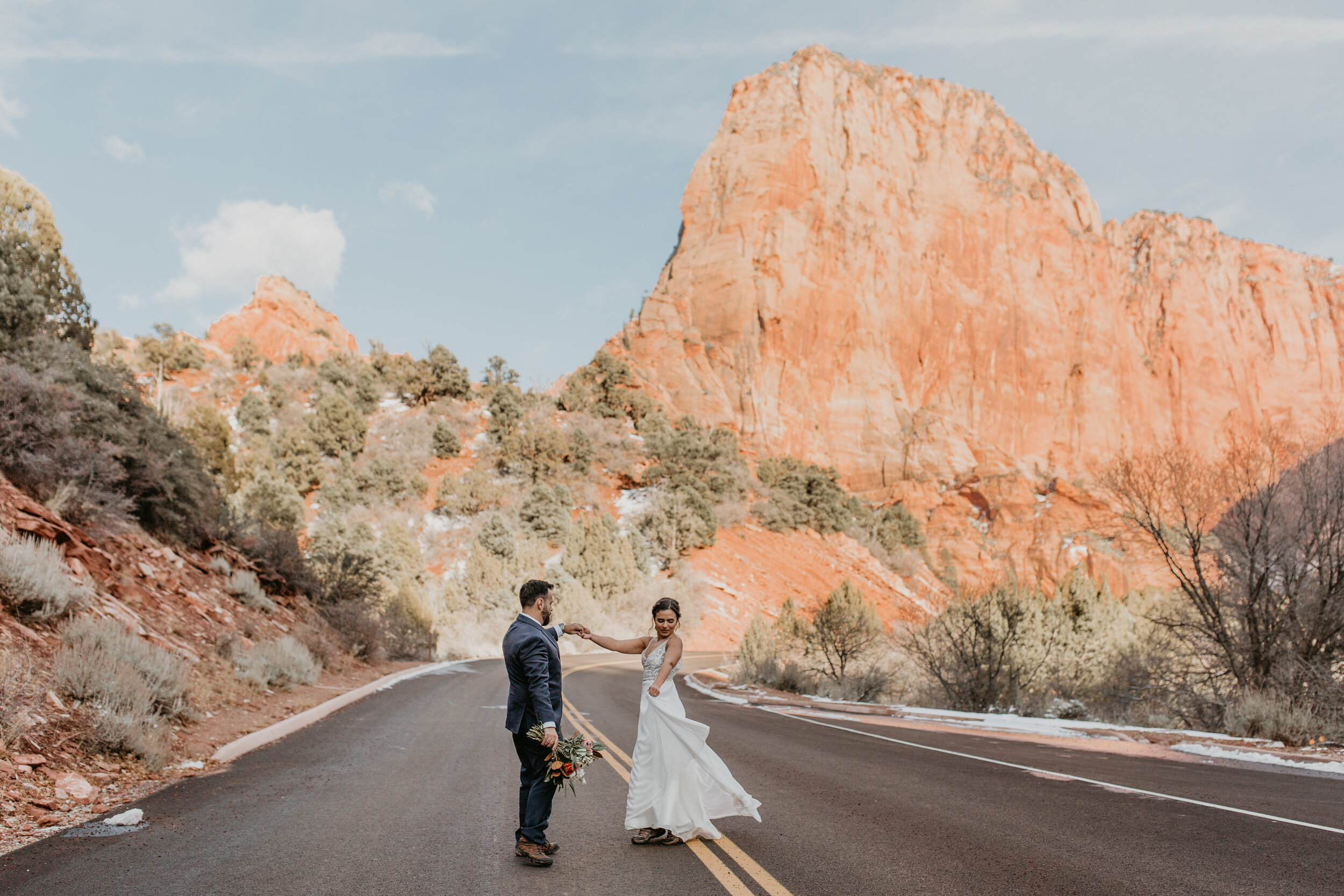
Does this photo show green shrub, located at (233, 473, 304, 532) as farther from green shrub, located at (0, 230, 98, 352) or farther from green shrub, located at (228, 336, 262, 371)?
green shrub, located at (228, 336, 262, 371)

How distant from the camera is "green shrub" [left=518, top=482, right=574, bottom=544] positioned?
4877 cm

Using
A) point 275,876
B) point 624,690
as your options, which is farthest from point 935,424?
point 275,876

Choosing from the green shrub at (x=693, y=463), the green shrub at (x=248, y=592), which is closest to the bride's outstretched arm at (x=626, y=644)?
the green shrub at (x=248, y=592)

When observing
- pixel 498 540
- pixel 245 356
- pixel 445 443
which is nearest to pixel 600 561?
pixel 498 540

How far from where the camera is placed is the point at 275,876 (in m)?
4.90

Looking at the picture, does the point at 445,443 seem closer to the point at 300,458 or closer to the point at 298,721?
the point at 300,458

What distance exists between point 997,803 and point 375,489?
162 feet

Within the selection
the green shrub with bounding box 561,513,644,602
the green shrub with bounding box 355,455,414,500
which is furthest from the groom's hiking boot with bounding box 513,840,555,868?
the green shrub with bounding box 355,455,414,500

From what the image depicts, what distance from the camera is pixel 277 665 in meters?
14.0

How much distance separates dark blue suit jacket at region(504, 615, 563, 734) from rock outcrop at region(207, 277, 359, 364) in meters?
101

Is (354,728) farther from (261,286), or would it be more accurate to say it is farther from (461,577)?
(261,286)

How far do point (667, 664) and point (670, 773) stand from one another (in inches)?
28.5

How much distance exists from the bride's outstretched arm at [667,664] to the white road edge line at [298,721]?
553cm

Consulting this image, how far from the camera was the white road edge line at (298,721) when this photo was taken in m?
9.04
